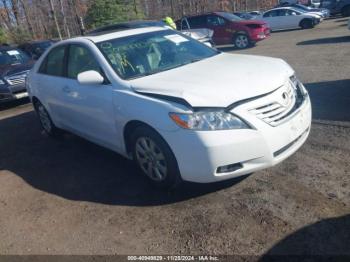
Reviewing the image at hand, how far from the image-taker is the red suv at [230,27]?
16.6 m

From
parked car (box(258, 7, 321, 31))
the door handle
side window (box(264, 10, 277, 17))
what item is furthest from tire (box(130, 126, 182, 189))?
side window (box(264, 10, 277, 17))

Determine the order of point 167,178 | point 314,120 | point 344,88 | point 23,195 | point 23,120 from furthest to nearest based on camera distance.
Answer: point 23,120
point 344,88
point 314,120
point 23,195
point 167,178

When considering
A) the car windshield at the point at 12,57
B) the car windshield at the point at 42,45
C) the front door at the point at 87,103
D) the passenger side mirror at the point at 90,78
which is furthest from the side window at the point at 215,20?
the passenger side mirror at the point at 90,78

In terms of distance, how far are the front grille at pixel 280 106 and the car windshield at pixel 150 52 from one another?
1.34m

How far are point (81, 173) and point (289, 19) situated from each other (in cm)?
1991

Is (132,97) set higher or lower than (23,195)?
higher

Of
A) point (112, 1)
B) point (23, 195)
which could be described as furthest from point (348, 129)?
point (112, 1)

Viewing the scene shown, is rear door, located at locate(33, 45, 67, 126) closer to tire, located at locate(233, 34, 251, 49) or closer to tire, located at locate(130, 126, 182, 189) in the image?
tire, located at locate(130, 126, 182, 189)

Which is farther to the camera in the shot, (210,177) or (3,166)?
(3,166)

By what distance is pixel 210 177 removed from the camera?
3586 mm

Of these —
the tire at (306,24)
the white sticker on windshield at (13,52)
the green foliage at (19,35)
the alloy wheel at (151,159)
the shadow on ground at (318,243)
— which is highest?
the alloy wheel at (151,159)

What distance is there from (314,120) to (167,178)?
2740mm

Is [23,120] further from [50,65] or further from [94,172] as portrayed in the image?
[94,172]

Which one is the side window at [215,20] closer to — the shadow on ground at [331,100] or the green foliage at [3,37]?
the shadow on ground at [331,100]
